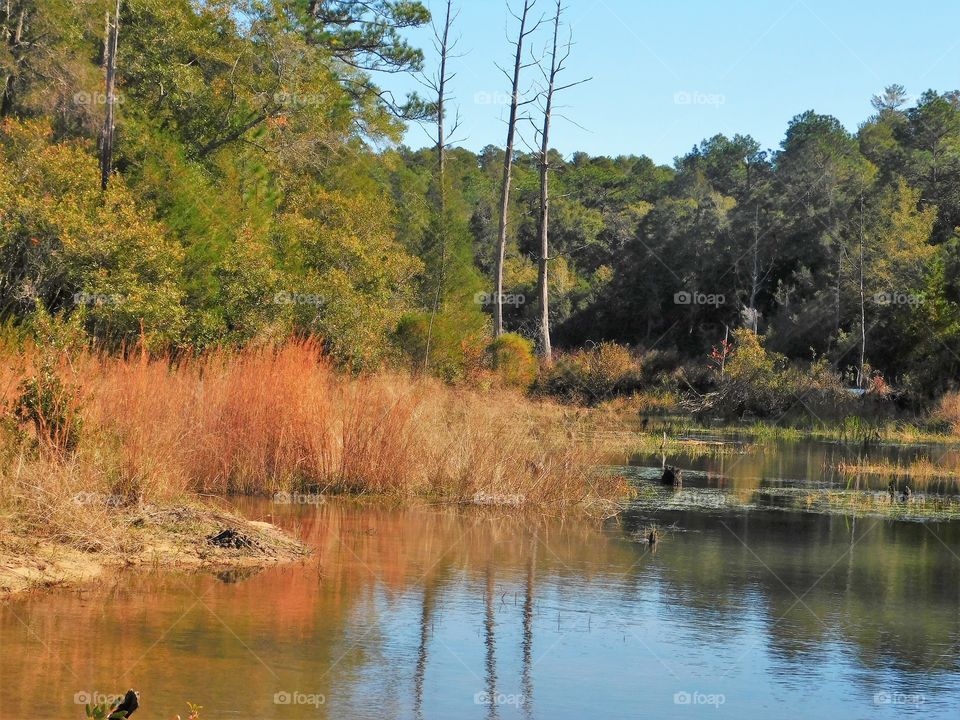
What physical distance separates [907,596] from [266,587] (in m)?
5.71

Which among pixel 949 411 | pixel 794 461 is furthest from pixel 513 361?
pixel 794 461

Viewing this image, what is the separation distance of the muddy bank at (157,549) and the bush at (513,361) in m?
24.6

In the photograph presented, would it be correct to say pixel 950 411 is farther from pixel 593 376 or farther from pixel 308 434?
pixel 308 434

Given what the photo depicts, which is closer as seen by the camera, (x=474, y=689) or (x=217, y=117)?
(x=474, y=689)

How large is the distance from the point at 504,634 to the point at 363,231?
93.4 feet

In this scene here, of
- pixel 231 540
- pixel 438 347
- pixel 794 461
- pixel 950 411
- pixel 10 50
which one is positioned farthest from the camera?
pixel 950 411

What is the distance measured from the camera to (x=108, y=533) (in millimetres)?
10688

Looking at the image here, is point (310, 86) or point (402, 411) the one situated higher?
point (310, 86)

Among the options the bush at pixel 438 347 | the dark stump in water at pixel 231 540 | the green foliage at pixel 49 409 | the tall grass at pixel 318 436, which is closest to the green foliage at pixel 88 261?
the tall grass at pixel 318 436

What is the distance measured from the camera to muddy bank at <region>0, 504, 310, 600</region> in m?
9.66

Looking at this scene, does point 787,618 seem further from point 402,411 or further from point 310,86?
point 310,86

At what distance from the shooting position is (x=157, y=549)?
35.7 ft

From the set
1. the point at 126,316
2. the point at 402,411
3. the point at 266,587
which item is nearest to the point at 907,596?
the point at 266,587

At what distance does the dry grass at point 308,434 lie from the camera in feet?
43.2
